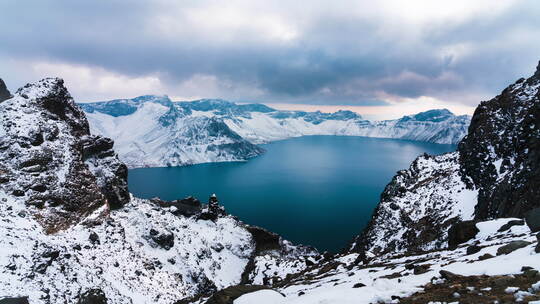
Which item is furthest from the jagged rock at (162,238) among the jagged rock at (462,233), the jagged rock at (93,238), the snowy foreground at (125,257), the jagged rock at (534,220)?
the jagged rock at (534,220)

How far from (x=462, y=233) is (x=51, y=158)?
65.3m

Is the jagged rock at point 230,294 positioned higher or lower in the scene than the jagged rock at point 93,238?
higher

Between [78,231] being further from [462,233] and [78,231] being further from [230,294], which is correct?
[462,233]

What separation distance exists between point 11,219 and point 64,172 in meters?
15.4

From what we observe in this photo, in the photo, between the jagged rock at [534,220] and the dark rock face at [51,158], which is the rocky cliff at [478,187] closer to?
the jagged rock at [534,220]

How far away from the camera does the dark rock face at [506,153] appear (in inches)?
1380

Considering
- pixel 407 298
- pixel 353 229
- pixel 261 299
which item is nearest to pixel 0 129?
pixel 261 299

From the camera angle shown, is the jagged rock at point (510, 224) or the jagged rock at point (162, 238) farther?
the jagged rock at point (162, 238)

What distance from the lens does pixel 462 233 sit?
2536 cm

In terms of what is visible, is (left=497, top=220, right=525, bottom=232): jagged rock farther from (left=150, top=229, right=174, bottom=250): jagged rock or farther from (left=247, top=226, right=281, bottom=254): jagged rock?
(left=247, top=226, right=281, bottom=254): jagged rock

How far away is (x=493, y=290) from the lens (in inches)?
398

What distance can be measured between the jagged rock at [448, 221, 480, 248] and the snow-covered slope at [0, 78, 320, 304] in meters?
29.4

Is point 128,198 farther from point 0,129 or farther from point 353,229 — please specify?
point 353,229

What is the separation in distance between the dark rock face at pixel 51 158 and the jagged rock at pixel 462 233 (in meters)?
55.3
